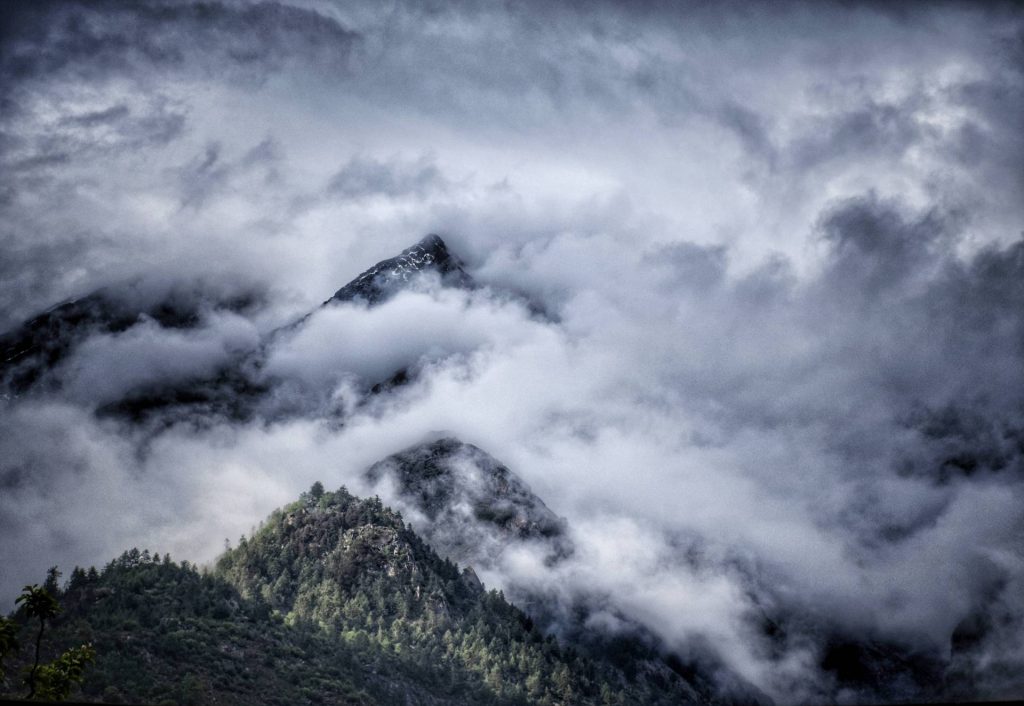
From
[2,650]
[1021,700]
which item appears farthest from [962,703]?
[2,650]

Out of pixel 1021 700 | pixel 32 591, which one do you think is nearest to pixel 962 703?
pixel 1021 700

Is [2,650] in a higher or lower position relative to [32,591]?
lower

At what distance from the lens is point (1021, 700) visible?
988 inches

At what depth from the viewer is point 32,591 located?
109 meters

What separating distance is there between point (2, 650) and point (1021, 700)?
10076cm

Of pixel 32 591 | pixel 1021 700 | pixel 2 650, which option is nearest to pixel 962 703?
pixel 1021 700

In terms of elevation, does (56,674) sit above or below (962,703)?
above

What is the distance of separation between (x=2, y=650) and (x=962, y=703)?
327 ft

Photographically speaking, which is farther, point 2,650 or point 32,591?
point 32,591

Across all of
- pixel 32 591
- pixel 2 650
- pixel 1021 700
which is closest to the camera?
pixel 1021 700

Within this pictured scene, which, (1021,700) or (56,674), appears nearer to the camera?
(1021,700)

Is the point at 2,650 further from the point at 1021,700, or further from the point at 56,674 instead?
the point at 1021,700

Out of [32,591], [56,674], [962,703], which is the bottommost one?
[962,703]

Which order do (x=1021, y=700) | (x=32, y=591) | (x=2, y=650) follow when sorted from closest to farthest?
1. (x=1021, y=700)
2. (x=2, y=650)
3. (x=32, y=591)
